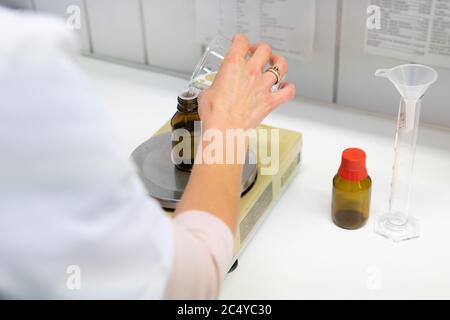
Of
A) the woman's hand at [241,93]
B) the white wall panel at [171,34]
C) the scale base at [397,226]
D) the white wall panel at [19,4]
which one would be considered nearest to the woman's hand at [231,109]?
the woman's hand at [241,93]

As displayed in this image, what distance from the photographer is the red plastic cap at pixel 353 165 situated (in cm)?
90

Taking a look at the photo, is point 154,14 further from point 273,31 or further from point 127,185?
point 127,185

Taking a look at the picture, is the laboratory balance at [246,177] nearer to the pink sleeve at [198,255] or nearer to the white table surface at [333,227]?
the white table surface at [333,227]

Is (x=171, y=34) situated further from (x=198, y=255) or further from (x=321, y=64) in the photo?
(x=198, y=255)

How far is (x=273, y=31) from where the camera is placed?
1.23 metres

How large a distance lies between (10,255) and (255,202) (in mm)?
479

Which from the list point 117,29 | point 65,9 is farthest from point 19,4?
point 117,29

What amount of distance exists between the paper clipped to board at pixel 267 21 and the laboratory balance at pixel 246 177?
0.22m

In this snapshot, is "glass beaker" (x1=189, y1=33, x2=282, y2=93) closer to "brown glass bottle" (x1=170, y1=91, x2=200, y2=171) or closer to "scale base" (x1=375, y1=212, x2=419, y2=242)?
"brown glass bottle" (x1=170, y1=91, x2=200, y2=171)

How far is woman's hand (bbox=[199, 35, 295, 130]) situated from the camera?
781mm

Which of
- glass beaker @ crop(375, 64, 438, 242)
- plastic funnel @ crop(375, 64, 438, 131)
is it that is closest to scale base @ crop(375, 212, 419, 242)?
glass beaker @ crop(375, 64, 438, 242)

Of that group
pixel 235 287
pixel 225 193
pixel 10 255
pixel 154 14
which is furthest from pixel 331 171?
pixel 10 255

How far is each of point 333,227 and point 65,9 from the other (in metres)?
0.88

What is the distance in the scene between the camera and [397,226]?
0.97 metres
